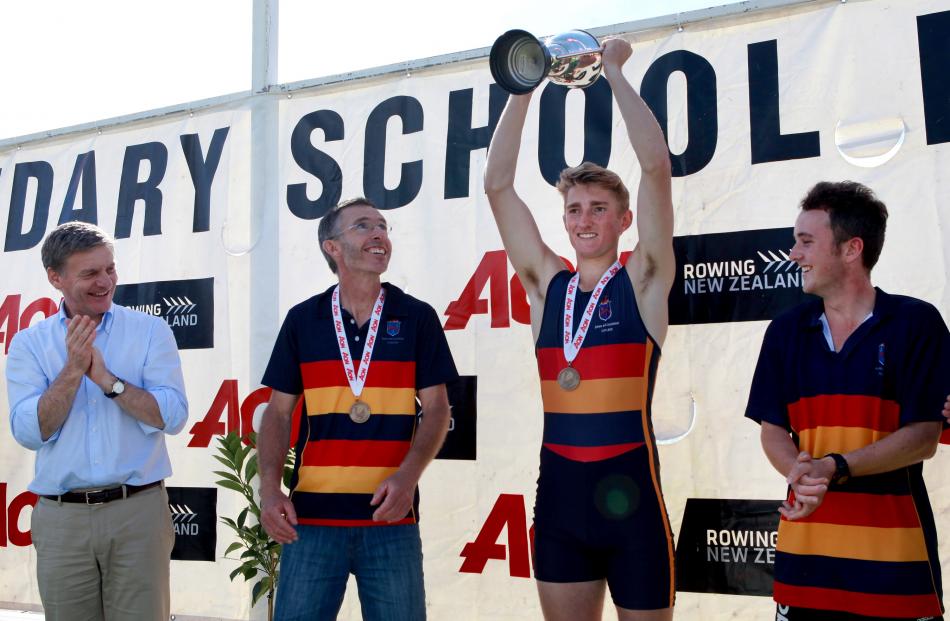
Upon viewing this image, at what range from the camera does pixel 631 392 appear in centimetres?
250

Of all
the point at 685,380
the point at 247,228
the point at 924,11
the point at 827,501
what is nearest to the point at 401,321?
the point at 685,380

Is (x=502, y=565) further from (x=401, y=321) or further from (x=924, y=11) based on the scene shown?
(x=924, y=11)

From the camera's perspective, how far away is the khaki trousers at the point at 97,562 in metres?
2.92

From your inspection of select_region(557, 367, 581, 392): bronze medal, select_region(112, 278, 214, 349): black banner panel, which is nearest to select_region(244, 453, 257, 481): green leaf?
select_region(112, 278, 214, 349): black banner panel

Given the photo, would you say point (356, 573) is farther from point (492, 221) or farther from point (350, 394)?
point (492, 221)

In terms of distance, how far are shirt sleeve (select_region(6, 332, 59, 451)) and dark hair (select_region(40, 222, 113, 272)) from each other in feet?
0.89

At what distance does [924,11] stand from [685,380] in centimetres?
149

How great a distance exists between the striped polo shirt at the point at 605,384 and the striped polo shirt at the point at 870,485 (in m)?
0.40

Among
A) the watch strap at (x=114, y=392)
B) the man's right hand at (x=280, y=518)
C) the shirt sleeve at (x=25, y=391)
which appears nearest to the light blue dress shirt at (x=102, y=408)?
the shirt sleeve at (x=25, y=391)

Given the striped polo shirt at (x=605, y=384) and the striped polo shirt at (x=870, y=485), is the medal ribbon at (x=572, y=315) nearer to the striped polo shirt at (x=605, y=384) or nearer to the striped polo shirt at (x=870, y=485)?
the striped polo shirt at (x=605, y=384)

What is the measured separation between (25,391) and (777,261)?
2567 millimetres

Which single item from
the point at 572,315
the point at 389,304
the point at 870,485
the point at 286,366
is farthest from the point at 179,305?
the point at 870,485

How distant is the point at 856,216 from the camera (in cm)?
239

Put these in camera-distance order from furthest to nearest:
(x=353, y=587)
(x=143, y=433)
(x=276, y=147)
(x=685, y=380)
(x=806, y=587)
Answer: (x=276, y=147), (x=353, y=587), (x=685, y=380), (x=143, y=433), (x=806, y=587)
